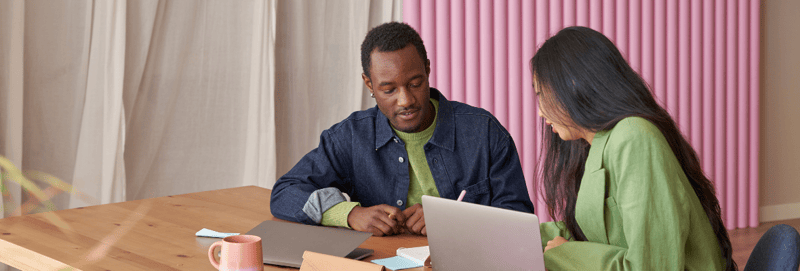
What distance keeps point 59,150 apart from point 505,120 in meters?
1.97

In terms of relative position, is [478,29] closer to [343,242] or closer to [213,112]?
[213,112]

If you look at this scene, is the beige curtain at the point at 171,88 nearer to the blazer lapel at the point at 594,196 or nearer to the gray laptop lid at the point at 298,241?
the gray laptop lid at the point at 298,241

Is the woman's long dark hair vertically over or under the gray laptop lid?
over

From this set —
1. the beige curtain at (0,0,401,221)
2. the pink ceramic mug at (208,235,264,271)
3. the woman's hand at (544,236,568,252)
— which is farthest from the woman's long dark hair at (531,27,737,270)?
the beige curtain at (0,0,401,221)

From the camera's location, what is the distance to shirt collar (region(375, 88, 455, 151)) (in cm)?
168

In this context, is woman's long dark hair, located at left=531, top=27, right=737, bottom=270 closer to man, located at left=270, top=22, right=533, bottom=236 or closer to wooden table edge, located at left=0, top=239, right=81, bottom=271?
man, located at left=270, top=22, right=533, bottom=236

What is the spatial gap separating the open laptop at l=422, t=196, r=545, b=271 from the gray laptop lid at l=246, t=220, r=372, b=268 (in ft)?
0.69

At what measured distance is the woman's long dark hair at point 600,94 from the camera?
1.14 metres

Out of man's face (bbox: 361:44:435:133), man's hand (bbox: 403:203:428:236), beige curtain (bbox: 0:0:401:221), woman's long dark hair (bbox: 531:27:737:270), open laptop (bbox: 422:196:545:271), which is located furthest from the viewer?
beige curtain (bbox: 0:0:401:221)

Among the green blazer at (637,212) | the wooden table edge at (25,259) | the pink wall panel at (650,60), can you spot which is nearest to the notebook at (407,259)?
the green blazer at (637,212)

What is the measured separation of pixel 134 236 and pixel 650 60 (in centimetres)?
301

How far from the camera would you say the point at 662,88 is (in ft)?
12.2

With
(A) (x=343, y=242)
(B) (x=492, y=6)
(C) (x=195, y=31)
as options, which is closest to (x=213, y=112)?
(C) (x=195, y=31)

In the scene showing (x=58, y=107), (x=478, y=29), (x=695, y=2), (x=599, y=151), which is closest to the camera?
(x=599, y=151)
